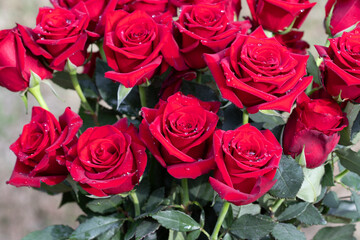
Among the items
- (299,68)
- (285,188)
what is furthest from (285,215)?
(299,68)

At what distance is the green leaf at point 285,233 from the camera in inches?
17.5

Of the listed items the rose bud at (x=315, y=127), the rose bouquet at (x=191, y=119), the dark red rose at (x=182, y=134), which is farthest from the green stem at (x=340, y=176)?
the dark red rose at (x=182, y=134)

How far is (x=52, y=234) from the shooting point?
527mm

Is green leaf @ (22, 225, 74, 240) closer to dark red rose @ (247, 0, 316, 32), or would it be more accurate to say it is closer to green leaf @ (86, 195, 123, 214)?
green leaf @ (86, 195, 123, 214)

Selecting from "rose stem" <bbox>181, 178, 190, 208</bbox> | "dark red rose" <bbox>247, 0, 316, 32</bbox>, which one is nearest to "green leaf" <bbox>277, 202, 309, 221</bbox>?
"rose stem" <bbox>181, 178, 190, 208</bbox>

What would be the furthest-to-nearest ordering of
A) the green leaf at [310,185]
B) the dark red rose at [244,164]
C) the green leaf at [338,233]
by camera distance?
the green leaf at [338,233]
the green leaf at [310,185]
the dark red rose at [244,164]

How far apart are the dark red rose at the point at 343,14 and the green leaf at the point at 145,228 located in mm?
317

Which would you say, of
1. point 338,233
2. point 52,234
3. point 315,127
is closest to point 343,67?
point 315,127

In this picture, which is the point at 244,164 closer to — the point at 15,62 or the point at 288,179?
the point at 288,179

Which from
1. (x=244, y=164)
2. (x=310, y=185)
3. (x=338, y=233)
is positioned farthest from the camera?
(x=338, y=233)

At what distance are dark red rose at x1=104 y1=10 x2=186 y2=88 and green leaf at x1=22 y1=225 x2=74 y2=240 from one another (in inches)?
9.3

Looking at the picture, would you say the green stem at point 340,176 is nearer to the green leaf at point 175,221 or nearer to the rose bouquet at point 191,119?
the rose bouquet at point 191,119

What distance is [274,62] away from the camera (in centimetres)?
37

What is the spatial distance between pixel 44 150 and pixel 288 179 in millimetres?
247
